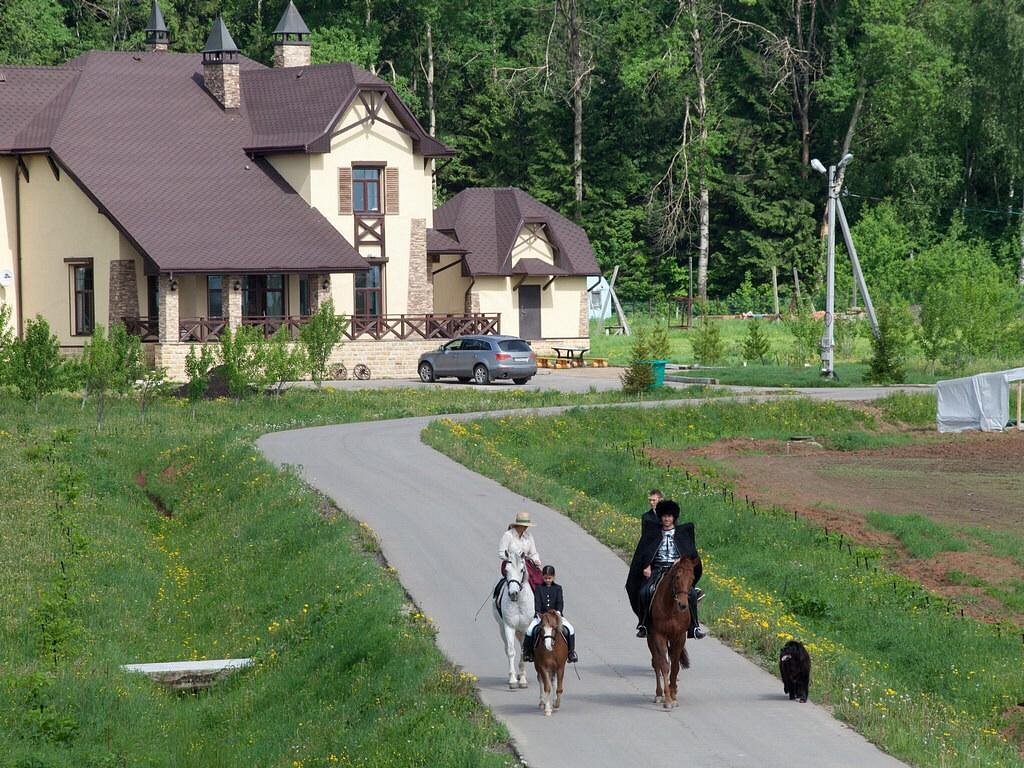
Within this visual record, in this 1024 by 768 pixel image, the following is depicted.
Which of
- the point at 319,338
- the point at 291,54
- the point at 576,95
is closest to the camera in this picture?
the point at 319,338

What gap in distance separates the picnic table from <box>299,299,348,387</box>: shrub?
15.0 meters

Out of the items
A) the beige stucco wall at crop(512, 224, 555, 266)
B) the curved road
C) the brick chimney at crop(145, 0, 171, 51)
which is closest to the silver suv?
the beige stucco wall at crop(512, 224, 555, 266)

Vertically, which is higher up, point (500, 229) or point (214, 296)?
point (500, 229)

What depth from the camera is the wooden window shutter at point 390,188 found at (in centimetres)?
5462

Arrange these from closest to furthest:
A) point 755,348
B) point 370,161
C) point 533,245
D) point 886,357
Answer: point 886,357
point 370,161
point 755,348
point 533,245

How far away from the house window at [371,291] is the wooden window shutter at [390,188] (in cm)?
199

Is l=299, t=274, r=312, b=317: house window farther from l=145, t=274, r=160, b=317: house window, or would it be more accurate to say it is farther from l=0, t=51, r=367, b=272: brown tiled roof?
l=145, t=274, r=160, b=317: house window

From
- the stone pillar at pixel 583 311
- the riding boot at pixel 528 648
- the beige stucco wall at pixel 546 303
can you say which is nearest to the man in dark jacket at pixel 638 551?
the riding boot at pixel 528 648

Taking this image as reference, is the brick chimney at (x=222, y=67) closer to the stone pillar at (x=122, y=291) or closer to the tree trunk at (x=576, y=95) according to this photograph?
the stone pillar at (x=122, y=291)

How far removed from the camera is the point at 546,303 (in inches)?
2435

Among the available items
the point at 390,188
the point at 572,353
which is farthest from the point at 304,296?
the point at 572,353

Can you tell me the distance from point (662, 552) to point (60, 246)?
128 feet

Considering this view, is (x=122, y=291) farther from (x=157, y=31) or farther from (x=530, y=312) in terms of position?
(x=530, y=312)

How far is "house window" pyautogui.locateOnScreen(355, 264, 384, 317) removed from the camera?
54250 mm
